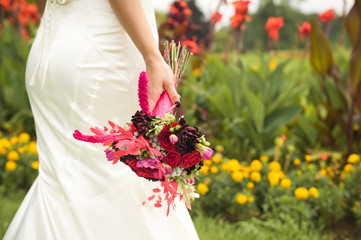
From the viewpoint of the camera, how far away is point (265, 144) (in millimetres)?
3006

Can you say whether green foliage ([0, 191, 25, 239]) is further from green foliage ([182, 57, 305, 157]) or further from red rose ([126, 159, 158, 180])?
green foliage ([182, 57, 305, 157])

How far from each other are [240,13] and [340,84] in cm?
143

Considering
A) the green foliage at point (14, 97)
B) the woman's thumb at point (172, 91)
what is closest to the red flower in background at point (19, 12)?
the green foliage at point (14, 97)

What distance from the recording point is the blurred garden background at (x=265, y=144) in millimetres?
2236

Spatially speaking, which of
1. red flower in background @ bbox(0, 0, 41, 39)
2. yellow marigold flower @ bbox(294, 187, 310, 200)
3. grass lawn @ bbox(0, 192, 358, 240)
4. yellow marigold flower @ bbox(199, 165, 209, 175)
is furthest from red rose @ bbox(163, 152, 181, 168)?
red flower in background @ bbox(0, 0, 41, 39)

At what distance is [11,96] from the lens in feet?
11.8

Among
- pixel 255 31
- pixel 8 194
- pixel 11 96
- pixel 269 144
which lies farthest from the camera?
pixel 255 31

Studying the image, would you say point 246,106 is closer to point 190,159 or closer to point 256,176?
point 256,176

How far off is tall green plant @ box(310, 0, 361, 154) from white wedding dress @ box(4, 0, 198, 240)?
1992mm

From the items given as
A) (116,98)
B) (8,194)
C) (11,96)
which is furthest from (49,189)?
(11,96)

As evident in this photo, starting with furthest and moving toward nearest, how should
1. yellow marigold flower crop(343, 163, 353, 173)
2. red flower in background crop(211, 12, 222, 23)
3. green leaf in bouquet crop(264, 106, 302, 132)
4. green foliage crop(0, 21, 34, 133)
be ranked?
red flower in background crop(211, 12, 222, 23), green foliage crop(0, 21, 34, 133), green leaf in bouquet crop(264, 106, 302, 132), yellow marigold flower crop(343, 163, 353, 173)

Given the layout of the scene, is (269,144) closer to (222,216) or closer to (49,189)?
(222,216)

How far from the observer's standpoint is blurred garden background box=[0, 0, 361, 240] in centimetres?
224

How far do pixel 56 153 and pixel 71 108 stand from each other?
0.17m
